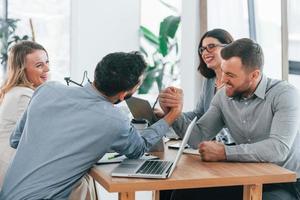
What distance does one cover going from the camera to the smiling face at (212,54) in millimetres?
2707

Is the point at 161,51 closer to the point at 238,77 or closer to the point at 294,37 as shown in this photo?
the point at 294,37

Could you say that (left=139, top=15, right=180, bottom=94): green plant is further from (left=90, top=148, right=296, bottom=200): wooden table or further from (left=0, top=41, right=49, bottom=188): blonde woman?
Result: (left=90, top=148, right=296, bottom=200): wooden table

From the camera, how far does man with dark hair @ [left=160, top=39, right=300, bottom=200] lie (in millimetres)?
1839

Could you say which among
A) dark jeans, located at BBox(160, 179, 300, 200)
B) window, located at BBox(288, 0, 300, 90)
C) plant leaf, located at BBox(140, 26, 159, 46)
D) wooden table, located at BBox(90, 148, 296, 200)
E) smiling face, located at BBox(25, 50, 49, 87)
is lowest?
dark jeans, located at BBox(160, 179, 300, 200)

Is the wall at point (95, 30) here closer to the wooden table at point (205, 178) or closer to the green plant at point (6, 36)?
the green plant at point (6, 36)

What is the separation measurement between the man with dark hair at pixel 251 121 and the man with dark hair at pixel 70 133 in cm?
40

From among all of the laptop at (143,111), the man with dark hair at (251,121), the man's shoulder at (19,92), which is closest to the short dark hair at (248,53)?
the man with dark hair at (251,121)

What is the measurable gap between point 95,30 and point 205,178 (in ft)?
12.1

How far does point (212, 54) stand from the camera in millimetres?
2713

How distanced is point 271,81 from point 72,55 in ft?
10.9

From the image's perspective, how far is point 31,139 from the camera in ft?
5.37

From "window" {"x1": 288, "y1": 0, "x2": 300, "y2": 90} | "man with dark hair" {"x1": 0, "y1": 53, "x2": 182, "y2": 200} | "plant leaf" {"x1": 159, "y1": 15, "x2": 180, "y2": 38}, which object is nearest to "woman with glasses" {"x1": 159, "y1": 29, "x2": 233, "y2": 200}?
"window" {"x1": 288, "y1": 0, "x2": 300, "y2": 90}

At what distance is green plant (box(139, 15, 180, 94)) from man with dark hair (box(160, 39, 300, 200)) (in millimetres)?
2930

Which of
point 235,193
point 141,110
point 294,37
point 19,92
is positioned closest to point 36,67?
point 19,92
